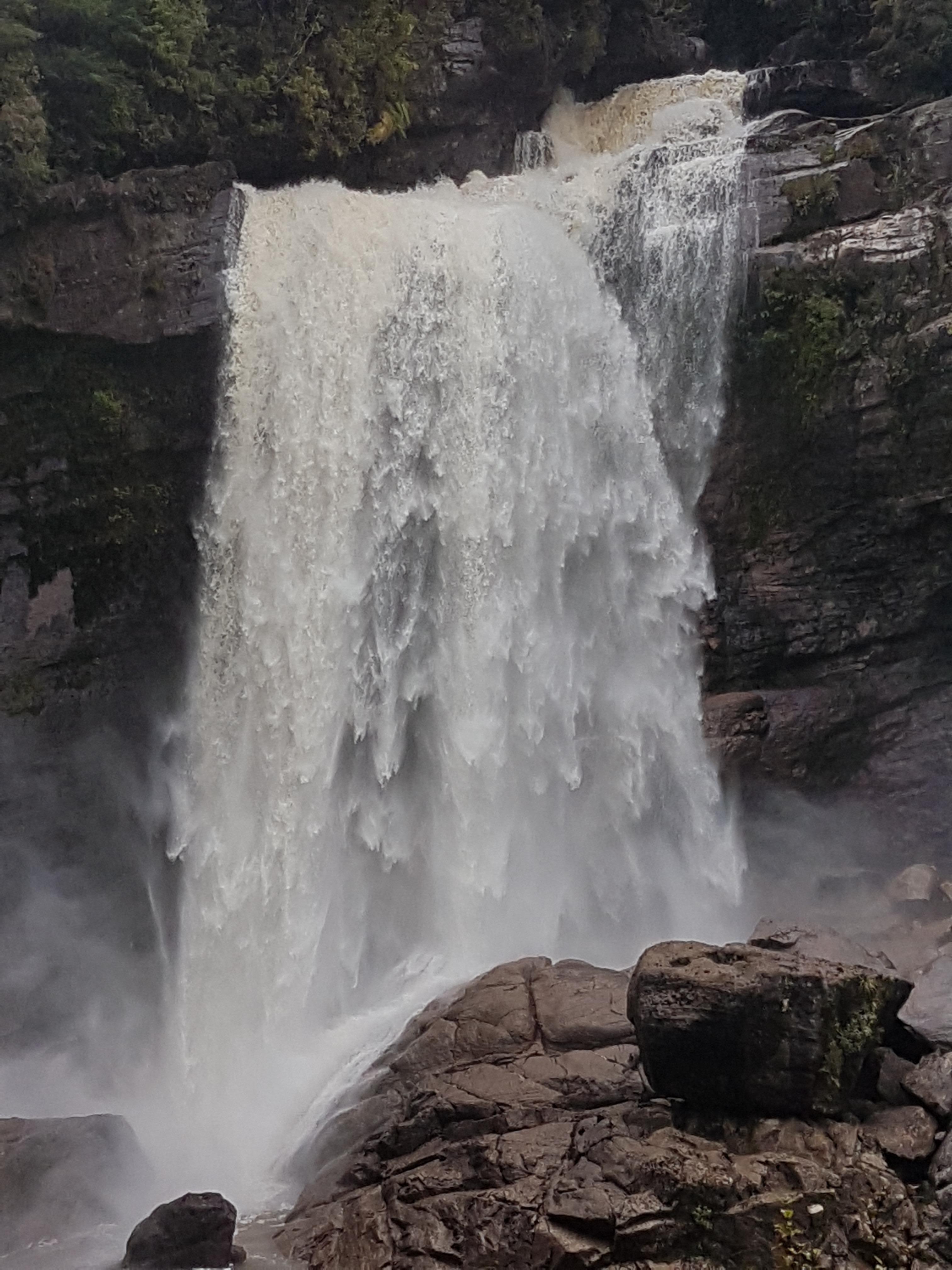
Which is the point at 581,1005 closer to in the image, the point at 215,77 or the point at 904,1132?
the point at 904,1132

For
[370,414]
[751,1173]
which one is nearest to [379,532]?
[370,414]

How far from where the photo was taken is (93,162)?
17781mm

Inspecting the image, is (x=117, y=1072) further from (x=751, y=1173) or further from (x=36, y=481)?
(x=751, y=1173)

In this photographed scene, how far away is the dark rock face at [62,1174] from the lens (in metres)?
12.2

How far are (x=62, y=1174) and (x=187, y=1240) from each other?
2.86 meters

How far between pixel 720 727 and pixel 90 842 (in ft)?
34.2

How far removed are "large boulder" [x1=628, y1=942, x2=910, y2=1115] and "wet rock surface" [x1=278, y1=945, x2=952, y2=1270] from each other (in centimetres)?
12

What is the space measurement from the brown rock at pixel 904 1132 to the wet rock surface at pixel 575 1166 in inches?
0.6

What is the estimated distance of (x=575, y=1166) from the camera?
10008 mm

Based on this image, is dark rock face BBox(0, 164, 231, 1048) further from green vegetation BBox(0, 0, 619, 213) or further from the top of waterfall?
the top of waterfall

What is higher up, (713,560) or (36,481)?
(36,481)

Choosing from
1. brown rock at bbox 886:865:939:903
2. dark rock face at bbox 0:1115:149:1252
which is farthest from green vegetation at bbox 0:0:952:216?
brown rock at bbox 886:865:939:903

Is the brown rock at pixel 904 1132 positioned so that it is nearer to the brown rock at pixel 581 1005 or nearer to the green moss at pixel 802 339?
the brown rock at pixel 581 1005

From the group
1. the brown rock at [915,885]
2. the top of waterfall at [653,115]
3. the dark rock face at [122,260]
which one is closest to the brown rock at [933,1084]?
the brown rock at [915,885]
